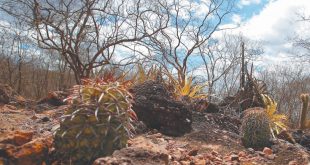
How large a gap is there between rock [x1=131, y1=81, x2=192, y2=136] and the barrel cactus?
836 mm

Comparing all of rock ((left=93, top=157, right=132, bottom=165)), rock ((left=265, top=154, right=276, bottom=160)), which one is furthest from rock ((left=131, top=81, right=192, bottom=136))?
rock ((left=93, top=157, right=132, bottom=165))

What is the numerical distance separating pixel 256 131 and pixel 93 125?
10.4 feet

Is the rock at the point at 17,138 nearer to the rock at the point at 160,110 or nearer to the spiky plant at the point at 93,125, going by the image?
the spiky plant at the point at 93,125

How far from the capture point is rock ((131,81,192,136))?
18.9ft

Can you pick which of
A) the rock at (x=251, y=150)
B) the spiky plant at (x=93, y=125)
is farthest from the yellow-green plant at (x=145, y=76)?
the spiky plant at (x=93, y=125)

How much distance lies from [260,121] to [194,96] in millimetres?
1863

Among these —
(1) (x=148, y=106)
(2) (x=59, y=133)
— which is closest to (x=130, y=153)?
(2) (x=59, y=133)

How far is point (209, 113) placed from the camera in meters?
7.35

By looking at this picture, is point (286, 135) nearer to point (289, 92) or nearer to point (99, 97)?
point (99, 97)

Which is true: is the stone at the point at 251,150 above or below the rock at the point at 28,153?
below

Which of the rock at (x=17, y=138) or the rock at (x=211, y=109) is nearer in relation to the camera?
the rock at (x=17, y=138)

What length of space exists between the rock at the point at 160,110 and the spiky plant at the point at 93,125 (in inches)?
104

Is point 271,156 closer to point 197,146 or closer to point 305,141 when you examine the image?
point 197,146

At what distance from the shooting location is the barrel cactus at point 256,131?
548 centimetres
